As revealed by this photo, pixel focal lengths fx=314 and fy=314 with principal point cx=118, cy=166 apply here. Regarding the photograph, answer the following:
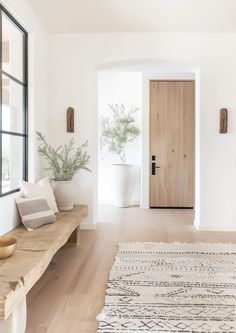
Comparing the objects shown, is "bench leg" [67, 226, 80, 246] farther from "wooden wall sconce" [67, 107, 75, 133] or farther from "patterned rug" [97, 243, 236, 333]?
"wooden wall sconce" [67, 107, 75, 133]

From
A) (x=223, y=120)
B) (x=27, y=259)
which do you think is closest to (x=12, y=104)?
(x=27, y=259)

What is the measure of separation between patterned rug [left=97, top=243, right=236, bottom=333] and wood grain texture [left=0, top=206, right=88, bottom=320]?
0.55 m

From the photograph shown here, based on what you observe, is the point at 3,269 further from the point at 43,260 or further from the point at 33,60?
the point at 33,60

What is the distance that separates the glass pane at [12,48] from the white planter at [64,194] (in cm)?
137

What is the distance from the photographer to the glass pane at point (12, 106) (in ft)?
10.6

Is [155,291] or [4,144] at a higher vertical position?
[4,144]

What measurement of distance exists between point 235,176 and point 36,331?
356 cm

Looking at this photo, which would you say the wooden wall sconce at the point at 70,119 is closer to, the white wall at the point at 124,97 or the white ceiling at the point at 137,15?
the white ceiling at the point at 137,15

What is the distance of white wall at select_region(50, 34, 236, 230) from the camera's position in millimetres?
4582

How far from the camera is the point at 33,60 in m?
3.94

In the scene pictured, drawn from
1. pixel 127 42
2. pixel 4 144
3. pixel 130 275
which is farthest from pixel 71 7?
pixel 130 275

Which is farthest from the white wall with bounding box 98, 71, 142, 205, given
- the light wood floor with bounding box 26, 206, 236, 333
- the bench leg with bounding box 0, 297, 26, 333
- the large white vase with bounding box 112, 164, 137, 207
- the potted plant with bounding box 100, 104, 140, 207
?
the bench leg with bounding box 0, 297, 26, 333

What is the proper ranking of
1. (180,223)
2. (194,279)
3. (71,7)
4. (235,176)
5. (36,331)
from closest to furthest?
(36,331), (194,279), (71,7), (235,176), (180,223)

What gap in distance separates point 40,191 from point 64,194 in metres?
0.48
